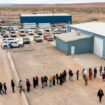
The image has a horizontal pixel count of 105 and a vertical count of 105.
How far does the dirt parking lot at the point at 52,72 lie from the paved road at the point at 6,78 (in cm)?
108

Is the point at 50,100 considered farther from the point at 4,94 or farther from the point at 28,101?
the point at 4,94

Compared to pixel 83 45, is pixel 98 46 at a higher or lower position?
higher

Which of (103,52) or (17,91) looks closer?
(17,91)

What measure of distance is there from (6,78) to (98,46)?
51.6ft

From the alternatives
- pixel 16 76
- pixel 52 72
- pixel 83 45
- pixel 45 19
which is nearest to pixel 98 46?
pixel 83 45

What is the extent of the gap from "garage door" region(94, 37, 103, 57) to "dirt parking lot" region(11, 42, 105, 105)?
3020 mm

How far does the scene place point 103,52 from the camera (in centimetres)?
3869

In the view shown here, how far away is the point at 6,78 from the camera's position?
30.3 meters

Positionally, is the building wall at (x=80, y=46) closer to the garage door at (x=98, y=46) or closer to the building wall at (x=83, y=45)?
the building wall at (x=83, y=45)

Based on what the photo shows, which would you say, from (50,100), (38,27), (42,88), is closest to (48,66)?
(42,88)

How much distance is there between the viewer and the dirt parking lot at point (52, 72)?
24.0 meters

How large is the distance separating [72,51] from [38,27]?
122 feet

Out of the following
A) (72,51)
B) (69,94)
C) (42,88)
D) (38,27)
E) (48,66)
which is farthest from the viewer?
(38,27)

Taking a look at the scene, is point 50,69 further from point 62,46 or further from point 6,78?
point 62,46
